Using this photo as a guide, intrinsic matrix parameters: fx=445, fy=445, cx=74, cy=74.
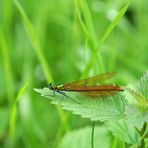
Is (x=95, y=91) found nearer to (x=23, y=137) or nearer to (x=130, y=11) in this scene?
(x=23, y=137)

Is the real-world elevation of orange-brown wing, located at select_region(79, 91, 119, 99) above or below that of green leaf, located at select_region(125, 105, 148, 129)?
above

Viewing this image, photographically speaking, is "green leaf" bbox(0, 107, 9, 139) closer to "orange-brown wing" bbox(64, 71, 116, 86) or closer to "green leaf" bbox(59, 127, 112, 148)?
"green leaf" bbox(59, 127, 112, 148)

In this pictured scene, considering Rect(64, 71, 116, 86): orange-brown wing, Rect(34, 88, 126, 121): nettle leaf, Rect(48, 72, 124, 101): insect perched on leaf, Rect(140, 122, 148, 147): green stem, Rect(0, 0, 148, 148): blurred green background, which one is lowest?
Rect(140, 122, 148, 147): green stem

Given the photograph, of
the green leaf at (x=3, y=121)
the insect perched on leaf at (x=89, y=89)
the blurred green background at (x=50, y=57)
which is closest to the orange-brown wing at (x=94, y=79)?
the insect perched on leaf at (x=89, y=89)

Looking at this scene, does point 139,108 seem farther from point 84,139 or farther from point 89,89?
point 84,139

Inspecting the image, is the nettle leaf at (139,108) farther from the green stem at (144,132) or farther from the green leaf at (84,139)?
the green leaf at (84,139)

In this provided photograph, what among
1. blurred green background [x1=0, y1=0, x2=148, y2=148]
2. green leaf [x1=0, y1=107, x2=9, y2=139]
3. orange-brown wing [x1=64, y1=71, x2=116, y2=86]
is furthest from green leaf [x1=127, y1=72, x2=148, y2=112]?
green leaf [x1=0, y1=107, x2=9, y2=139]
